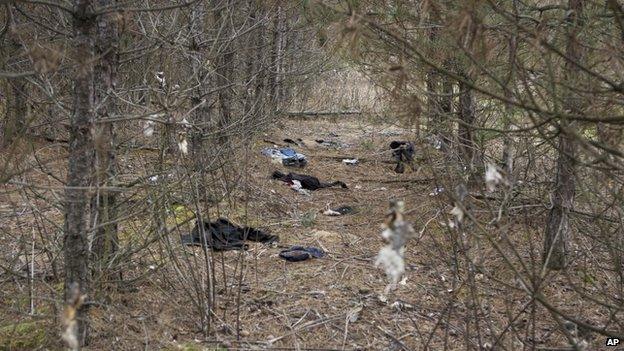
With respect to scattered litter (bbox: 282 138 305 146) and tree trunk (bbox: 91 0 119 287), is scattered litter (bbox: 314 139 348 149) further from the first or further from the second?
tree trunk (bbox: 91 0 119 287)

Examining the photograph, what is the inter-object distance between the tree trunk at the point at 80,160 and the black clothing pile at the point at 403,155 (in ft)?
22.2

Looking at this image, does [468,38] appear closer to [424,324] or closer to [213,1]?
[424,324]

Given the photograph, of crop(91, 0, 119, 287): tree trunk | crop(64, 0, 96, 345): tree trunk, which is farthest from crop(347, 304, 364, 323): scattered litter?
crop(64, 0, 96, 345): tree trunk

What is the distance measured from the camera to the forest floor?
159 inches

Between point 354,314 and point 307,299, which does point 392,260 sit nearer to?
point 354,314

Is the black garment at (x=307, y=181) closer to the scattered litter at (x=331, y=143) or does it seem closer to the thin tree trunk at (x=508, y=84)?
the scattered litter at (x=331, y=143)

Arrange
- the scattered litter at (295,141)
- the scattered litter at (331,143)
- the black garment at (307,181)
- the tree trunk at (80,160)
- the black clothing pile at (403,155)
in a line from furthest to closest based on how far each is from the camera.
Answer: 1. the scattered litter at (331,143)
2. the scattered litter at (295,141)
3. the black clothing pile at (403,155)
4. the black garment at (307,181)
5. the tree trunk at (80,160)

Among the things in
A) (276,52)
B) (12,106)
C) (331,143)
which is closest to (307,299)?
(12,106)

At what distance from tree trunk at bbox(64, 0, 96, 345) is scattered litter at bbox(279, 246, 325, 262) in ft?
8.13

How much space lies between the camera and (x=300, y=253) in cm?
A: 580

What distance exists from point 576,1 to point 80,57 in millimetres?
3306

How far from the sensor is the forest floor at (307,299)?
13.3ft

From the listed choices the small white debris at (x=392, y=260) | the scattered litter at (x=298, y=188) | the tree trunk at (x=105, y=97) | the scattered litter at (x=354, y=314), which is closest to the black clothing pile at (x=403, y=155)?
the scattered litter at (x=298, y=188)

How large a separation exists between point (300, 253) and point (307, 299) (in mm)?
967
